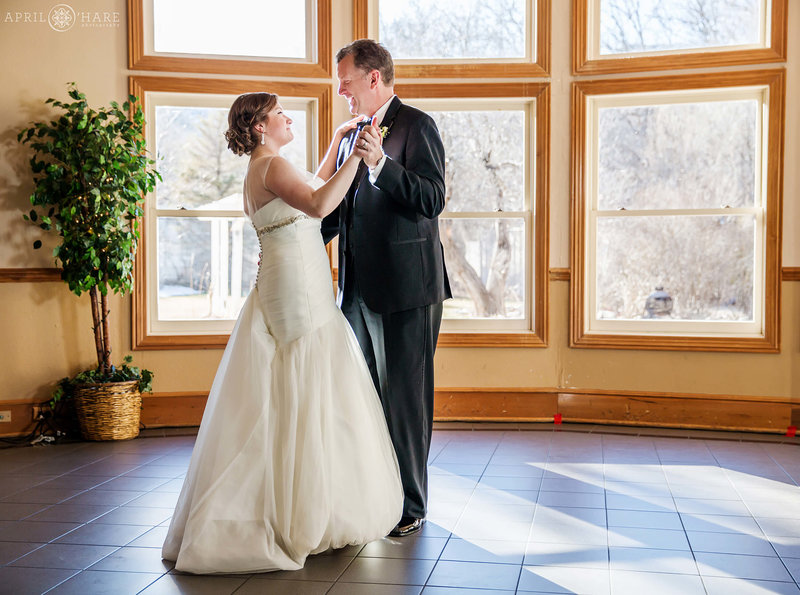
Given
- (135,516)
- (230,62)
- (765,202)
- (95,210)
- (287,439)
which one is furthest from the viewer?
(230,62)

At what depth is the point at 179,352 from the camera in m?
5.15

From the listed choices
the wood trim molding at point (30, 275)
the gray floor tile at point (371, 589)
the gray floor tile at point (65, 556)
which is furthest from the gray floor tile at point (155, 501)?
the wood trim molding at point (30, 275)

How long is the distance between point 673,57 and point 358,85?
112 inches

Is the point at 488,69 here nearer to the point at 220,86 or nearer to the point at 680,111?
the point at 680,111

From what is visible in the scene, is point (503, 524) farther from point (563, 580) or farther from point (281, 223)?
point (281, 223)

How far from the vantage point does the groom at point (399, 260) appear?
2979 millimetres

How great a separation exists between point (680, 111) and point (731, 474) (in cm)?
239

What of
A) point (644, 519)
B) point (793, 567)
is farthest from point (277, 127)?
point (793, 567)

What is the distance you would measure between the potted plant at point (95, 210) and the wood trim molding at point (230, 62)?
35cm

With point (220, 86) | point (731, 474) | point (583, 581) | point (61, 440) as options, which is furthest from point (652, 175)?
point (61, 440)

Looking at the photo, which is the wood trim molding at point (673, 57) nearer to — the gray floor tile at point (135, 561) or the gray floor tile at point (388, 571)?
the gray floor tile at point (388, 571)

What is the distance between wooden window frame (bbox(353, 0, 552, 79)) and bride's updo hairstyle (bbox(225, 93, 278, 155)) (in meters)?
2.51

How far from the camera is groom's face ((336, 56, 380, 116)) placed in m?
2.99

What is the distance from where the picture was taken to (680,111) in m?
5.18
